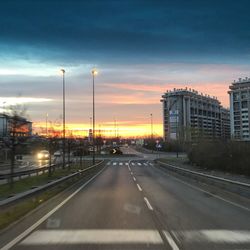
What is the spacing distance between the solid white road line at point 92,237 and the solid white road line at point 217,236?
688 mm

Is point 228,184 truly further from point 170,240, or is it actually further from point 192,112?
point 192,112

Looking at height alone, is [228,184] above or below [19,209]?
above

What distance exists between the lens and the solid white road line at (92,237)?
9.91 metres

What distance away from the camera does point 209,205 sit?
57.7 feet

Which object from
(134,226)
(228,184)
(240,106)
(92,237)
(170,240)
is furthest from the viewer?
(240,106)

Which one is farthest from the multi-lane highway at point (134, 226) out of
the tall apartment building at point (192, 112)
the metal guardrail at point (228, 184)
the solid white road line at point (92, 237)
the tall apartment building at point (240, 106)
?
the tall apartment building at point (240, 106)

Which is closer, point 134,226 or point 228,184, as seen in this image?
point 134,226

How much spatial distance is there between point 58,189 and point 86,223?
12015mm

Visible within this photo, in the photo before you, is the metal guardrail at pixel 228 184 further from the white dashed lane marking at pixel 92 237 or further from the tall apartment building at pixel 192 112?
the tall apartment building at pixel 192 112

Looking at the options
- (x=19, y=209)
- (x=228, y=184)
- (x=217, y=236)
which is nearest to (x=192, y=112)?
(x=228, y=184)

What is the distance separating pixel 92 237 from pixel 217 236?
2852mm

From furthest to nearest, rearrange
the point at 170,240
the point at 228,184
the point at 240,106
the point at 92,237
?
the point at 240,106
the point at 228,184
the point at 92,237
the point at 170,240

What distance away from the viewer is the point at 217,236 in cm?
1064

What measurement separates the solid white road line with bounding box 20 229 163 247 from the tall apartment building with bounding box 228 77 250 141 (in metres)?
148
